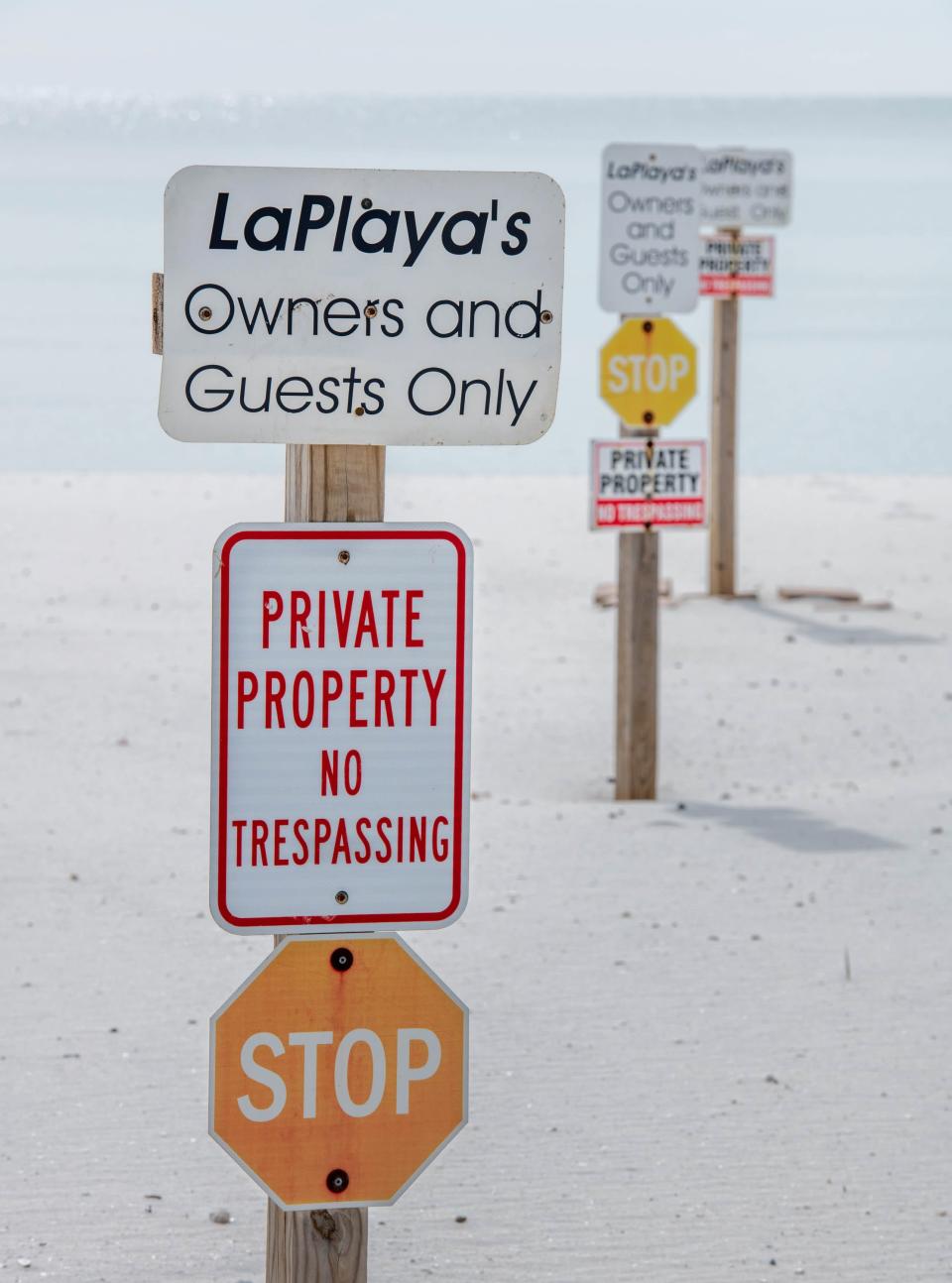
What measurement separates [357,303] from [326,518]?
308 millimetres

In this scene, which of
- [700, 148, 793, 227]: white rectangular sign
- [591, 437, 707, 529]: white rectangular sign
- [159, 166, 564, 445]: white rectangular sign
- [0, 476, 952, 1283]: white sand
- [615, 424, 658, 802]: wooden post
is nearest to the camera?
[159, 166, 564, 445]: white rectangular sign

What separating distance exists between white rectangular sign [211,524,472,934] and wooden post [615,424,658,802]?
189 inches

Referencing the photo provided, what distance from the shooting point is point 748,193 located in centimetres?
1187

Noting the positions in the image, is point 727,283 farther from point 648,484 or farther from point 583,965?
point 583,965

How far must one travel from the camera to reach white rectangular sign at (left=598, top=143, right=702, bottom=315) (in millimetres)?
7684

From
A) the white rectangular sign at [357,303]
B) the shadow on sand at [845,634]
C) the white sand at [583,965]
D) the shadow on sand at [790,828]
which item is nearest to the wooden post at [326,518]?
the white rectangular sign at [357,303]

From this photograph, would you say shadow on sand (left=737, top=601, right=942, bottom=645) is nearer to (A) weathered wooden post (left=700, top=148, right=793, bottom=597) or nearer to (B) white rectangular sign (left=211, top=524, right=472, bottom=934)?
(A) weathered wooden post (left=700, top=148, right=793, bottom=597)

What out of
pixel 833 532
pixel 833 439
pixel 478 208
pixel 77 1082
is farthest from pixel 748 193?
pixel 833 439

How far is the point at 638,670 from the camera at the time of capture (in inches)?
304

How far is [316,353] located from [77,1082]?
2.69 metres

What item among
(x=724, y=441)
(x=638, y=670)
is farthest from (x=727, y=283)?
(x=638, y=670)

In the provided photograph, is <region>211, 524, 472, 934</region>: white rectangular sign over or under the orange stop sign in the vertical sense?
over

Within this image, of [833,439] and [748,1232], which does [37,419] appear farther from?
[748,1232]

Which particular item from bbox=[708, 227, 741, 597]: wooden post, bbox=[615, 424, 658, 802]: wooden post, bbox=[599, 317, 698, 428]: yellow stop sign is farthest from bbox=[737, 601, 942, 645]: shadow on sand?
bbox=[599, 317, 698, 428]: yellow stop sign
